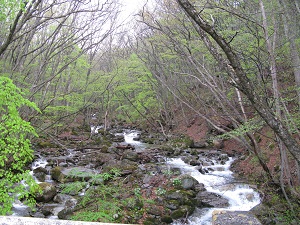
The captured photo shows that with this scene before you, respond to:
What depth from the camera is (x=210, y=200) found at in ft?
28.1

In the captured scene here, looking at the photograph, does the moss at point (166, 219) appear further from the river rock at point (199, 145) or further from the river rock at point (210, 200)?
the river rock at point (199, 145)

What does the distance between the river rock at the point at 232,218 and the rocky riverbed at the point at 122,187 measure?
11.2ft

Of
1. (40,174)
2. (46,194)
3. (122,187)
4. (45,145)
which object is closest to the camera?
(46,194)

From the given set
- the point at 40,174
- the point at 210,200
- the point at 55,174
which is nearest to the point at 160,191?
the point at 210,200

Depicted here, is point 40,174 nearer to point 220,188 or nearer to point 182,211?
point 182,211

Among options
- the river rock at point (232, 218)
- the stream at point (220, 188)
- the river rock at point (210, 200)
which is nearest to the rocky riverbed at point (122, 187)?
the river rock at point (210, 200)

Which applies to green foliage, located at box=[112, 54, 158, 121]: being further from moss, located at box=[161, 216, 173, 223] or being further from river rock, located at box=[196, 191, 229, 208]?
moss, located at box=[161, 216, 173, 223]

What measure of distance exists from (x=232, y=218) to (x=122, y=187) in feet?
22.3

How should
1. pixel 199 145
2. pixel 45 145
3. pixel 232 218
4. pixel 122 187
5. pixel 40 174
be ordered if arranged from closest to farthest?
pixel 232 218, pixel 122 187, pixel 40 174, pixel 45 145, pixel 199 145

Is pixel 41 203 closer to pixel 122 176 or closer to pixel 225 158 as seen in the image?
pixel 122 176

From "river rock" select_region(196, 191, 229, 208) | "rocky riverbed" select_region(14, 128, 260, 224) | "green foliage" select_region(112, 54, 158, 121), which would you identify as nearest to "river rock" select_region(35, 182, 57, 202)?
"rocky riverbed" select_region(14, 128, 260, 224)

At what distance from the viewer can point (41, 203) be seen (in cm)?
795

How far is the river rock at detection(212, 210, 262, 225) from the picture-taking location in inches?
105

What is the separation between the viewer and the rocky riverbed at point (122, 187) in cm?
710
